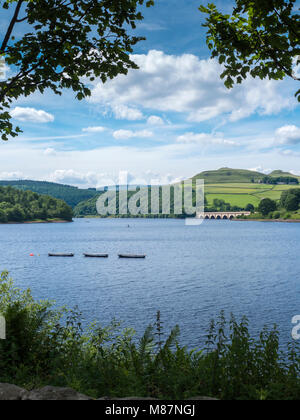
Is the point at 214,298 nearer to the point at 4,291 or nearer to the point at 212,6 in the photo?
the point at 4,291

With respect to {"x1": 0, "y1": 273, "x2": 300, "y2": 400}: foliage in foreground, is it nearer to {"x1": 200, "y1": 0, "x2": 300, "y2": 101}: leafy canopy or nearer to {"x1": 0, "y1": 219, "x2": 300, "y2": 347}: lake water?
{"x1": 200, "y1": 0, "x2": 300, "y2": 101}: leafy canopy

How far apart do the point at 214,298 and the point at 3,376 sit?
113ft

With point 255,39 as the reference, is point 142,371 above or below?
below

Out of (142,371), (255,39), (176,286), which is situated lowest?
(176,286)

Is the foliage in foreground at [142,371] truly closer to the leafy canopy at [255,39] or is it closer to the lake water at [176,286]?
the leafy canopy at [255,39]

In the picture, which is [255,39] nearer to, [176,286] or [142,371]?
[142,371]

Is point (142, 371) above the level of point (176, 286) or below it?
above

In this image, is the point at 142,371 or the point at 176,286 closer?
the point at 142,371

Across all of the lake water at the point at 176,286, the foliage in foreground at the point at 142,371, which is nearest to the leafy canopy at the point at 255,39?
the foliage in foreground at the point at 142,371

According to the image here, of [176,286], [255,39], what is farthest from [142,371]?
[176,286]

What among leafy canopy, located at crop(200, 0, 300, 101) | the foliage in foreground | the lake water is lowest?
the lake water

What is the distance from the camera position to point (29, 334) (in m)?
9.66

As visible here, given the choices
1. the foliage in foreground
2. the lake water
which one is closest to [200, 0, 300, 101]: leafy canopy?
the foliage in foreground
